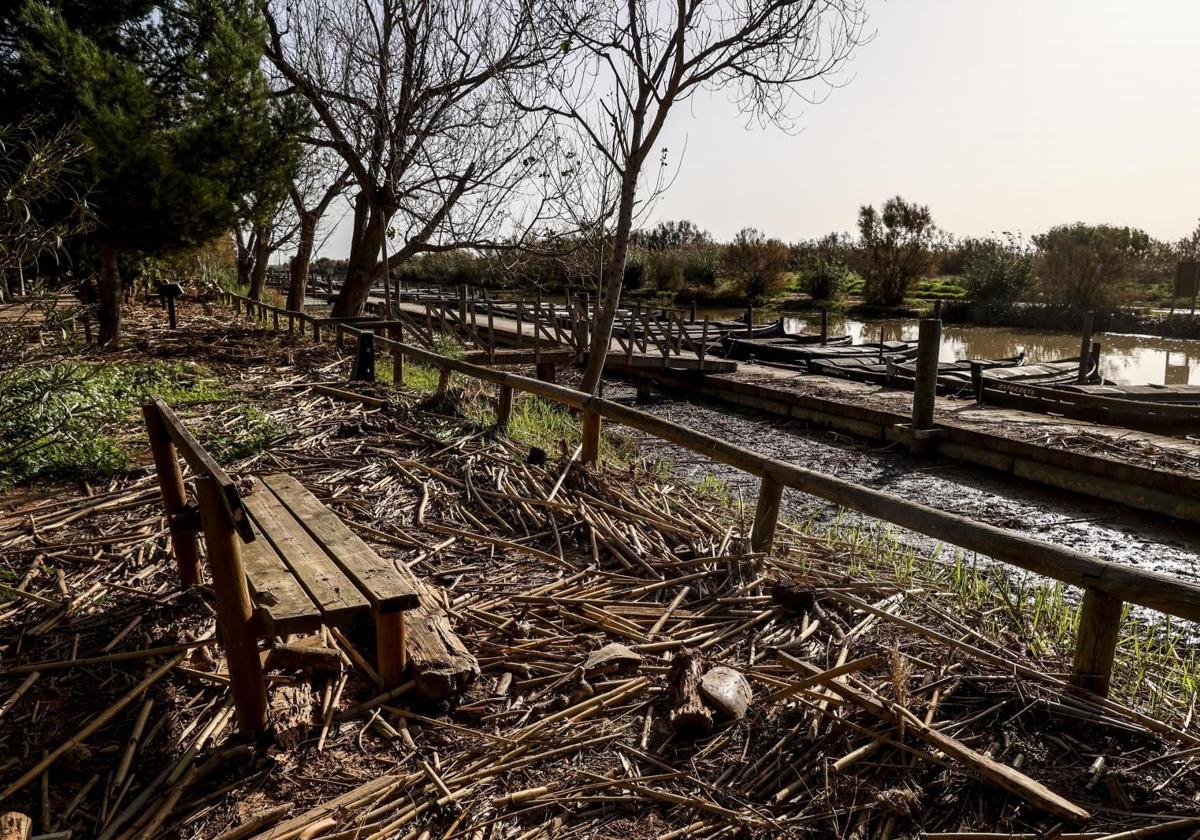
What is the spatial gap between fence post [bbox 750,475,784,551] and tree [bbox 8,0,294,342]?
28.5 feet

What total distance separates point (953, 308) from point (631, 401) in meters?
20.3

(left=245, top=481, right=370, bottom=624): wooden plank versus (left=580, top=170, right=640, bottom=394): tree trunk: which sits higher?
(left=580, top=170, right=640, bottom=394): tree trunk

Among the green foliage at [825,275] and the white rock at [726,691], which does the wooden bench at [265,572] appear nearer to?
the white rock at [726,691]

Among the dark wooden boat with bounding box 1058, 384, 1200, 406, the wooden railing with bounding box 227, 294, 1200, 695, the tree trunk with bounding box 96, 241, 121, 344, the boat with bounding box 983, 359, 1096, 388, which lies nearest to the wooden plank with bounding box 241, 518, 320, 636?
the wooden railing with bounding box 227, 294, 1200, 695

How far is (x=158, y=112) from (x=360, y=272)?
4.40 meters

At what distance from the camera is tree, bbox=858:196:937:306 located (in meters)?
33.3

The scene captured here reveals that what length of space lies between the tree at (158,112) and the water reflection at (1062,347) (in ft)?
51.4

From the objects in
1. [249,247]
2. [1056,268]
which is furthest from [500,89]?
[1056,268]

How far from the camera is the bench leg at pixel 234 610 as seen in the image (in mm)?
2459

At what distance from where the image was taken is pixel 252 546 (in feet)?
10.7

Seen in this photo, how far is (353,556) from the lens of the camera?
3.08 metres

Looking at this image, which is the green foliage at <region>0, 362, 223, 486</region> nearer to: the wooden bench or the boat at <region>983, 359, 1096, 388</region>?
the wooden bench

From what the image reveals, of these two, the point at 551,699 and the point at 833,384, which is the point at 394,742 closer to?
the point at 551,699

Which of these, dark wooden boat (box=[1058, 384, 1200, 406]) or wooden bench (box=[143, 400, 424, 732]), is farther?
dark wooden boat (box=[1058, 384, 1200, 406])
